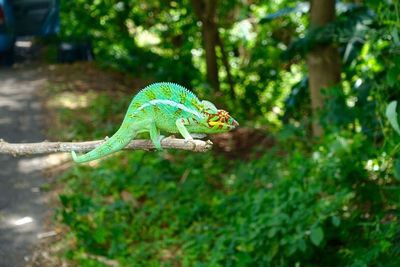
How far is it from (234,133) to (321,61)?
7.86 ft

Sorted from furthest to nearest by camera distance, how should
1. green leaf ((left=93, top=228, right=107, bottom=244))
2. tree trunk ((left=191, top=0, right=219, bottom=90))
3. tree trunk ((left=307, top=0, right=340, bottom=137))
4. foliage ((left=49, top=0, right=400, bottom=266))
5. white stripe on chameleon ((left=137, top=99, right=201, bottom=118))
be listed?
tree trunk ((left=191, top=0, right=219, bottom=90))
tree trunk ((left=307, top=0, right=340, bottom=137))
green leaf ((left=93, top=228, right=107, bottom=244))
foliage ((left=49, top=0, right=400, bottom=266))
white stripe on chameleon ((left=137, top=99, right=201, bottom=118))

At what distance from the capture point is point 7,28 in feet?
34.2

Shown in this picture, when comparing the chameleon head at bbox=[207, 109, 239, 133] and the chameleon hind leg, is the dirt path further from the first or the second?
the chameleon head at bbox=[207, 109, 239, 133]

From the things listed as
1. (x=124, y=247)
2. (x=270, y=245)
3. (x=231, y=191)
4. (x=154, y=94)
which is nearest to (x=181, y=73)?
(x=231, y=191)

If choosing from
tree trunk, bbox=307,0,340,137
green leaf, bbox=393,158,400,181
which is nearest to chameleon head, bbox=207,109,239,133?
green leaf, bbox=393,158,400,181

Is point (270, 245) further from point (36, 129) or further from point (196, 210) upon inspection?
point (36, 129)

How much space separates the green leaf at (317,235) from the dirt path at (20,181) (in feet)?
8.56

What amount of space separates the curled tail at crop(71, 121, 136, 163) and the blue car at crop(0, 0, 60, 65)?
29.4ft

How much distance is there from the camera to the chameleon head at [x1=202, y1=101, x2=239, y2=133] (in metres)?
1.72

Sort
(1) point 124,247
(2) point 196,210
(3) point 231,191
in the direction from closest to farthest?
(1) point 124,247 → (2) point 196,210 → (3) point 231,191

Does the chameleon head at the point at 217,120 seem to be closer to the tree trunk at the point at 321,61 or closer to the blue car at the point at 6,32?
Result: the tree trunk at the point at 321,61

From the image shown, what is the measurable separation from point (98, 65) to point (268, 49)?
2.94 metres

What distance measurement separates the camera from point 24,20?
1089cm

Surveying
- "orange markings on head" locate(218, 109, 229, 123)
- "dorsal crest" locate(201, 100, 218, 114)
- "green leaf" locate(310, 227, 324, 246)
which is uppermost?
"dorsal crest" locate(201, 100, 218, 114)
